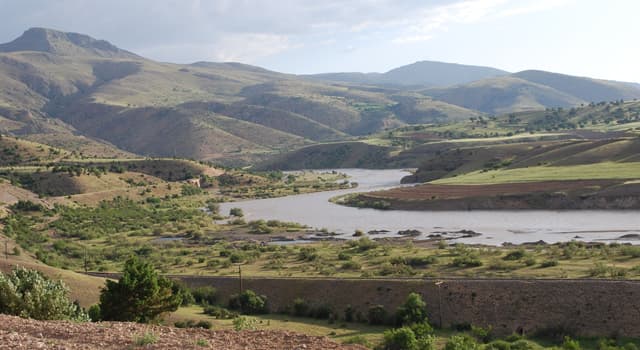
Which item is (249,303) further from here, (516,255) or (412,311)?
(516,255)

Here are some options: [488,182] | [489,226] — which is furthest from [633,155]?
[489,226]

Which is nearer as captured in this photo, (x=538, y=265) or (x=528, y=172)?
(x=538, y=265)

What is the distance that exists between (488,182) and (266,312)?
229ft

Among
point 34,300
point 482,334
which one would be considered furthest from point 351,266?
point 34,300

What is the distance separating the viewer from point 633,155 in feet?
343

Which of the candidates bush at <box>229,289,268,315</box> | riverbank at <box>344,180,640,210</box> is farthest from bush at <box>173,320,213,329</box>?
riverbank at <box>344,180,640,210</box>

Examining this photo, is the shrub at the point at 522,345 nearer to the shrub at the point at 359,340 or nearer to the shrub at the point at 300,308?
the shrub at the point at 359,340

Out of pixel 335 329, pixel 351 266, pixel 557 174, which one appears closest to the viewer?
pixel 335 329

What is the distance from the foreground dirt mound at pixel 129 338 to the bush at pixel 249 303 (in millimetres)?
21547

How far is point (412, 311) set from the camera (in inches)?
1532

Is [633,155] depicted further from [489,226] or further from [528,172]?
[489,226]

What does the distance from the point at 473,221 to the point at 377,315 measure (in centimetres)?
4650

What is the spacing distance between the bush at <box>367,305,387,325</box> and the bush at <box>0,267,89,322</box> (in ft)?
58.9

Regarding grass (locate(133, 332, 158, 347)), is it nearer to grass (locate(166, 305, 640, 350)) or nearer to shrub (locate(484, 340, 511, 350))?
grass (locate(166, 305, 640, 350))
